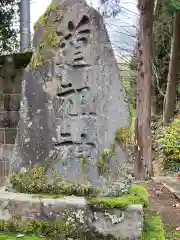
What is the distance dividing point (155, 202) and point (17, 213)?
439 cm

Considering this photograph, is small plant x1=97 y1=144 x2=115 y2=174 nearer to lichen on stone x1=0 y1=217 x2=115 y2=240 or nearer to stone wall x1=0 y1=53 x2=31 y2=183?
lichen on stone x1=0 y1=217 x2=115 y2=240

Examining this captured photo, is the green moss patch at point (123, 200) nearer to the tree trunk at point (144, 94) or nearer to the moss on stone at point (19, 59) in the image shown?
the moss on stone at point (19, 59)

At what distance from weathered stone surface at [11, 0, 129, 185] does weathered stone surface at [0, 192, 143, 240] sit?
26cm

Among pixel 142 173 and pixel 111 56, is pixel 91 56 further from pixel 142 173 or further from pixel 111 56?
pixel 142 173

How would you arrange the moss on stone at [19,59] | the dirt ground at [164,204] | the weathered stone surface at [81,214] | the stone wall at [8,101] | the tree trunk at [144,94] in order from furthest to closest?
the tree trunk at [144,94]
the stone wall at [8,101]
the moss on stone at [19,59]
the dirt ground at [164,204]
the weathered stone surface at [81,214]

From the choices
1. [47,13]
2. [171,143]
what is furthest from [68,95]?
[171,143]

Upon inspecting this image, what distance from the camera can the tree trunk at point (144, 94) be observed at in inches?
401

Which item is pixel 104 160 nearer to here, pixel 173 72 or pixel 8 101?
pixel 8 101

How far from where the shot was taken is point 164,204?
22.4ft

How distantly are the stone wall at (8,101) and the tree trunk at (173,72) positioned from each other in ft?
23.6

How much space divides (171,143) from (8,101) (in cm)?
672

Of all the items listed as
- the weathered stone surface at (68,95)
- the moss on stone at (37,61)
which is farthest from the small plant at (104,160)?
the moss on stone at (37,61)

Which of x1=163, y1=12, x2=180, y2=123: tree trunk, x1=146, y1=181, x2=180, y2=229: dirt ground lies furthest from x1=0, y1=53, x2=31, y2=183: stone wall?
x1=163, y1=12, x2=180, y2=123: tree trunk

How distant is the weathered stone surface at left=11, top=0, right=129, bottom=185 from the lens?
3082mm
